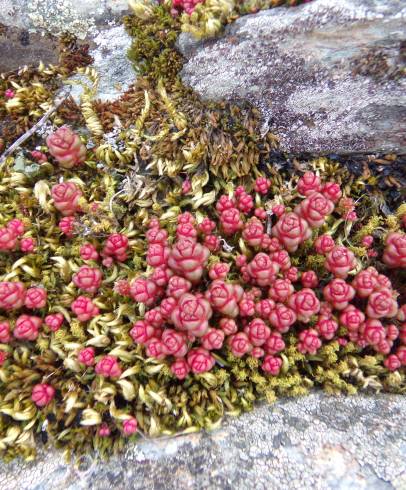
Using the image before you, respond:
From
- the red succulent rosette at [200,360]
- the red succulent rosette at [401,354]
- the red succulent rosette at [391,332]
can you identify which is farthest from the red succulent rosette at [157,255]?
the red succulent rosette at [401,354]

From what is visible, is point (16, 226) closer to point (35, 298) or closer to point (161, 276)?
point (35, 298)

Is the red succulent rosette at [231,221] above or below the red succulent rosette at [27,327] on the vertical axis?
above

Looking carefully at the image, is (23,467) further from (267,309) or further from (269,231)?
(269,231)

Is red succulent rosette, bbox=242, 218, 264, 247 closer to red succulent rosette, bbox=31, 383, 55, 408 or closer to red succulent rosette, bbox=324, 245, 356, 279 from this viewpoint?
red succulent rosette, bbox=324, 245, 356, 279

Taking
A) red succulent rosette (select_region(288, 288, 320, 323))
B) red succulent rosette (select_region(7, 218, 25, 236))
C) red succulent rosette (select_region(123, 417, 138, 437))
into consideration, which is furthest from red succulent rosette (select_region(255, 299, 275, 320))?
red succulent rosette (select_region(7, 218, 25, 236))

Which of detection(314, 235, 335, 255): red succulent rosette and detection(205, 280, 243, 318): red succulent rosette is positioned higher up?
detection(205, 280, 243, 318): red succulent rosette

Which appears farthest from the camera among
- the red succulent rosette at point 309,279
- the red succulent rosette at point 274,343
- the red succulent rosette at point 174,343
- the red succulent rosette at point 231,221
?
the red succulent rosette at point 231,221

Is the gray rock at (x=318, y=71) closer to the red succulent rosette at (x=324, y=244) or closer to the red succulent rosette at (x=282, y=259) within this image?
the red succulent rosette at (x=324, y=244)
